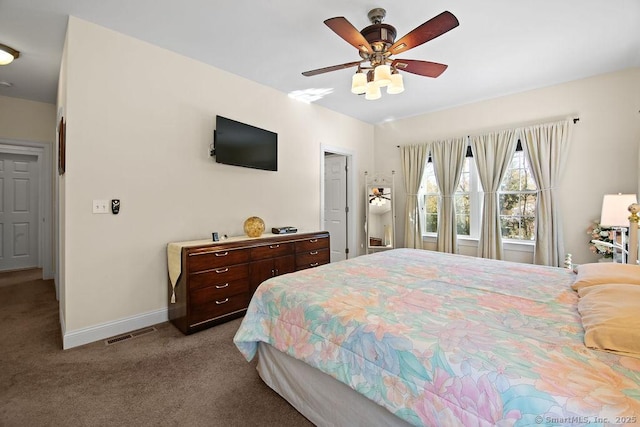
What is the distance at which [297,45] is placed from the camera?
2797 millimetres

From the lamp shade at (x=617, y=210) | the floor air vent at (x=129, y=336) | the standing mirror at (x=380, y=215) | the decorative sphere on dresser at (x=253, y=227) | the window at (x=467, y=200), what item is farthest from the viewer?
the standing mirror at (x=380, y=215)

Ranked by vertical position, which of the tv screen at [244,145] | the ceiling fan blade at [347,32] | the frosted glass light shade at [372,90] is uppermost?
the ceiling fan blade at [347,32]

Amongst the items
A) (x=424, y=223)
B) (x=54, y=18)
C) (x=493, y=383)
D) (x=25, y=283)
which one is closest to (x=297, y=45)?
(x=54, y=18)

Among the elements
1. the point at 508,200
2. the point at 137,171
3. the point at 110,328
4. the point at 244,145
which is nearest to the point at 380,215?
the point at 508,200

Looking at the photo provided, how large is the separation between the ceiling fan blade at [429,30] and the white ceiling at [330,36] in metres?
0.39

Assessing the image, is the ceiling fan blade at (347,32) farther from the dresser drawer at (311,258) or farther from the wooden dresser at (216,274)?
the dresser drawer at (311,258)

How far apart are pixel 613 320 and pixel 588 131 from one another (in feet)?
11.3

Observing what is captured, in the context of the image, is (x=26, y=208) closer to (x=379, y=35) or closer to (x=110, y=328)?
(x=110, y=328)

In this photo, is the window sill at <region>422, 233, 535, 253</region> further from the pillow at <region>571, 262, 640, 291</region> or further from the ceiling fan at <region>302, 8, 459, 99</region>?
the ceiling fan at <region>302, 8, 459, 99</region>

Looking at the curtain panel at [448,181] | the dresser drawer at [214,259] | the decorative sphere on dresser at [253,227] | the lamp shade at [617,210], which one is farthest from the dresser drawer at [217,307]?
the lamp shade at [617,210]

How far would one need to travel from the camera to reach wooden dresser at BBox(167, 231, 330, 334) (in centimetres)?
265

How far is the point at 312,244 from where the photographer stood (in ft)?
12.5

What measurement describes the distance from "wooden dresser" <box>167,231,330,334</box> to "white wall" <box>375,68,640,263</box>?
3319 millimetres

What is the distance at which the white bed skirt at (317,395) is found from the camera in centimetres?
126
